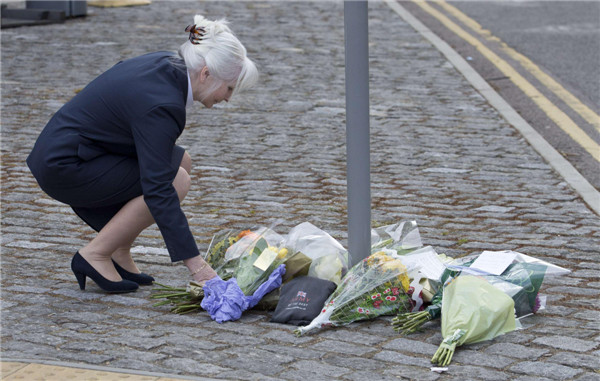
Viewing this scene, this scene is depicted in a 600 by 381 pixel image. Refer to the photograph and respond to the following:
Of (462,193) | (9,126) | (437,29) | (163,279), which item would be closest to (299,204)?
(462,193)

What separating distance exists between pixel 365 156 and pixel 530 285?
0.86 metres

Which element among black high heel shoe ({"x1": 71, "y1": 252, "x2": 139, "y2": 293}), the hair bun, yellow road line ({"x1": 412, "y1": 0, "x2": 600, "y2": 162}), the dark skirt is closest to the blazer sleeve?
the dark skirt

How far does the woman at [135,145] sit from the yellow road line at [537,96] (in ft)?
12.2

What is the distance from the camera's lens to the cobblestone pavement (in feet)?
11.5

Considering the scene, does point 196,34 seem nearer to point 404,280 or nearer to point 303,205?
point 404,280

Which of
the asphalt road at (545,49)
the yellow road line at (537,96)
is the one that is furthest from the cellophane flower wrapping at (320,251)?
the yellow road line at (537,96)

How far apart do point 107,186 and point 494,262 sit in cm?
170

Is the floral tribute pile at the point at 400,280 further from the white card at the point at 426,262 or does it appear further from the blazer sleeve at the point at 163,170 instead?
the blazer sleeve at the point at 163,170

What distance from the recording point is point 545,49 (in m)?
10.7

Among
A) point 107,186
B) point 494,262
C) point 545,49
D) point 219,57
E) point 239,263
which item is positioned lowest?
point 545,49

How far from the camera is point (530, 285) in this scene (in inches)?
151

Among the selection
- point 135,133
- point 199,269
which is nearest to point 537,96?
point 199,269

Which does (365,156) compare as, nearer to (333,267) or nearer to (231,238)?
(333,267)

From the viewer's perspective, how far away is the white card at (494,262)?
3.90 metres
